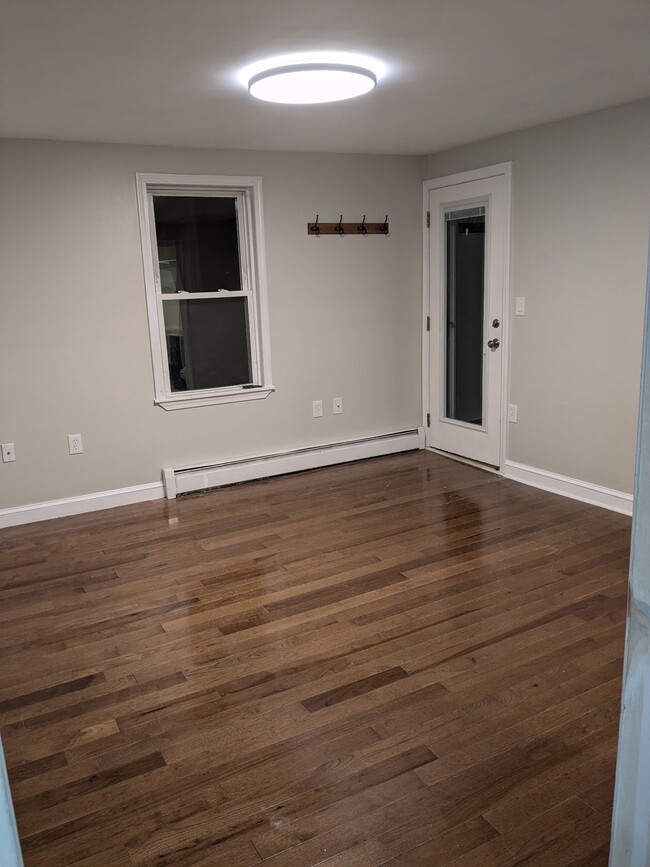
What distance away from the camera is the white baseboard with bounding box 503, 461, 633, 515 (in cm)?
418

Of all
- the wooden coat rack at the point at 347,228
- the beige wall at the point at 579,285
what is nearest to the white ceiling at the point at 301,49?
the beige wall at the point at 579,285

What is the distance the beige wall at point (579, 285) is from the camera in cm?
392

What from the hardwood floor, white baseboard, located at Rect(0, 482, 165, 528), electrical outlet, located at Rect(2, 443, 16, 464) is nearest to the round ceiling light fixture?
the hardwood floor

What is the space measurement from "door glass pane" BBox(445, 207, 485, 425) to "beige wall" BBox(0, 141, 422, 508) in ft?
1.05

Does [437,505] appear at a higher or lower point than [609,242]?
lower

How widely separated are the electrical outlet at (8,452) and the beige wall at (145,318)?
34mm

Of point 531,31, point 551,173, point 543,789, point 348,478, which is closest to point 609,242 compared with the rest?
point 551,173

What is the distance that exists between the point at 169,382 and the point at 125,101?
1.96 metres

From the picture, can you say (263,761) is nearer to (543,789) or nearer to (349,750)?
(349,750)

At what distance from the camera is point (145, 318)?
4.61 metres

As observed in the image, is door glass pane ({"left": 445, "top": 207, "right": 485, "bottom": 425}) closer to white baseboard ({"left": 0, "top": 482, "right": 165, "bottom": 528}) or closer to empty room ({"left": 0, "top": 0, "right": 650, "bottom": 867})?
empty room ({"left": 0, "top": 0, "right": 650, "bottom": 867})

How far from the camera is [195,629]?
305 cm

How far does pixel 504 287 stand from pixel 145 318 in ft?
7.99

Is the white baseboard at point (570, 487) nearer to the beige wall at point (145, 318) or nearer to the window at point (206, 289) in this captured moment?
the beige wall at point (145, 318)
